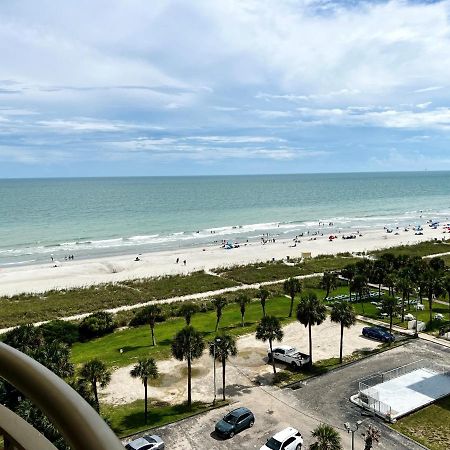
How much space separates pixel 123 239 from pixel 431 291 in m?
72.3

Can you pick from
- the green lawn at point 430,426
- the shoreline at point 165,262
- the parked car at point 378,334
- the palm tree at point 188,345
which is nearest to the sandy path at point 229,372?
the parked car at point 378,334

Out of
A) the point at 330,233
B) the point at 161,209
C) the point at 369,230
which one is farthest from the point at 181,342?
the point at 161,209

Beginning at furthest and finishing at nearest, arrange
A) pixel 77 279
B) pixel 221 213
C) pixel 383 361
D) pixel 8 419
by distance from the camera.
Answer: pixel 221 213, pixel 77 279, pixel 383 361, pixel 8 419

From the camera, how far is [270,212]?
485 ft

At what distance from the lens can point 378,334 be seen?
120 feet

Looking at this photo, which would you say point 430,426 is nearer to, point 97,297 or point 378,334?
point 378,334

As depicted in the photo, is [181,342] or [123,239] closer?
[181,342]

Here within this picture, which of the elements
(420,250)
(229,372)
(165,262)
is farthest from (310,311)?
(420,250)

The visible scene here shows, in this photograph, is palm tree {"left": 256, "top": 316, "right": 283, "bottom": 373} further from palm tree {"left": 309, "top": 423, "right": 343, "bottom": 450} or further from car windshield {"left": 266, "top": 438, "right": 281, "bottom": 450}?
palm tree {"left": 309, "top": 423, "right": 343, "bottom": 450}

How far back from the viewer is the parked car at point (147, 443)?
2088 cm

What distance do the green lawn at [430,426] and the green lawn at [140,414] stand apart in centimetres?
1011

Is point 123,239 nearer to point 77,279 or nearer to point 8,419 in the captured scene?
point 77,279

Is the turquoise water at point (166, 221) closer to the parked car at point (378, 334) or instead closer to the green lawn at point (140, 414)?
the parked car at point (378, 334)

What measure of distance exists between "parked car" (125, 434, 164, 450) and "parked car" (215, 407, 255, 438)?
309 cm
